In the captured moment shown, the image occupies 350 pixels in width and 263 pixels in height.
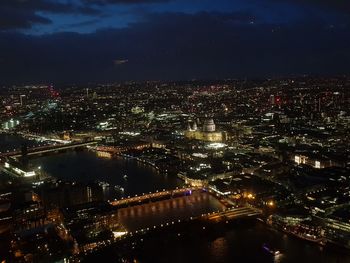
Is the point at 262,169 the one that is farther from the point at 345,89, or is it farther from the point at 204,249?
the point at 345,89

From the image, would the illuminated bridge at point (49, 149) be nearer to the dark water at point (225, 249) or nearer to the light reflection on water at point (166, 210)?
the light reflection on water at point (166, 210)

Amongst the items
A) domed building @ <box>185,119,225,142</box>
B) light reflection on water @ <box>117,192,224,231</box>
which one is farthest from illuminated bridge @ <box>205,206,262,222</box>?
domed building @ <box>185,119,225,142</box>

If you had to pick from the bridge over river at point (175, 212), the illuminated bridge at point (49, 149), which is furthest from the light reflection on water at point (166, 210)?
the illuminated bridge at point (49, 149)

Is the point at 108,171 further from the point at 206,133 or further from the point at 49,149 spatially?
the point at 206,133

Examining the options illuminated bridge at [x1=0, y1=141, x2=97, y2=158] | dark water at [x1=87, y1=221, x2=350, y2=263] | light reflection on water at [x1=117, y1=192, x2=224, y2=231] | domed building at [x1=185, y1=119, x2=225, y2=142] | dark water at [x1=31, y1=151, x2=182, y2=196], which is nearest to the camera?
dark water at [x1=87, y1=221, x2=350, y2=263]

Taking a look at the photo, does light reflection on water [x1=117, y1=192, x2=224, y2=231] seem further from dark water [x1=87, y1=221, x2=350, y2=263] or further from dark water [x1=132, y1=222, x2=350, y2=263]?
dark water [x1=132, y1=222, x2=350, y2=263]

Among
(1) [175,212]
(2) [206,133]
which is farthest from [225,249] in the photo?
(2) [206,133]
